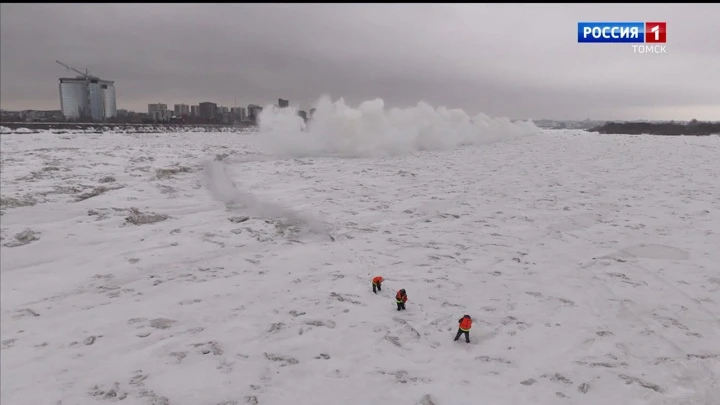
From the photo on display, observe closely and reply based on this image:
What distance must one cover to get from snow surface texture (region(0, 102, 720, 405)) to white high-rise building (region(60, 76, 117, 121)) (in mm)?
154706

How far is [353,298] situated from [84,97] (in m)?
171

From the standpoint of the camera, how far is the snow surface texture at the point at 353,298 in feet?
13.4

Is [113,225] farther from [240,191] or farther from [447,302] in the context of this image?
[447,302]

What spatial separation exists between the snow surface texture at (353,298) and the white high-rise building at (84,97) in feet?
508

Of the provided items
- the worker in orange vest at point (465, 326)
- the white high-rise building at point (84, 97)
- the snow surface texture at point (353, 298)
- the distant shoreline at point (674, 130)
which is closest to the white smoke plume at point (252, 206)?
the snow surface texture at point (353, 298)

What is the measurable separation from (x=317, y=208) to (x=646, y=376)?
8453mm

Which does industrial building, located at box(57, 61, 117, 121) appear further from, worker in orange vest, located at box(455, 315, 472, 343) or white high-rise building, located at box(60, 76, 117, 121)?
worker in orange vest, located at box(455, 315, 472, 343)

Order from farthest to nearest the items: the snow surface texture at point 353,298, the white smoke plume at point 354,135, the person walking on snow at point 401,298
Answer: the white smoke plume at point 354,135, the person walking on snow at point 401,298, the snow surface texture at point 353,298

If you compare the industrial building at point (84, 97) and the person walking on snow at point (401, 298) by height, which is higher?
the industrial building at point (84, 97)

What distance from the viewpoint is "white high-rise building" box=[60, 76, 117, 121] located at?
137 metres

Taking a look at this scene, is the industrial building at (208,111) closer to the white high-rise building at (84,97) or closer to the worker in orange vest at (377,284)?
the white high-rise building at (84,97)

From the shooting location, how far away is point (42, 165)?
16109 mm

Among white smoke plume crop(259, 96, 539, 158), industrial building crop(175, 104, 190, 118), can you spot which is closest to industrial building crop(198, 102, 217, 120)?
industrial building crop(175, 104, 190, 118)

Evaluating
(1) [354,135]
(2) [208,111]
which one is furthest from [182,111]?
(1) [354,135]
